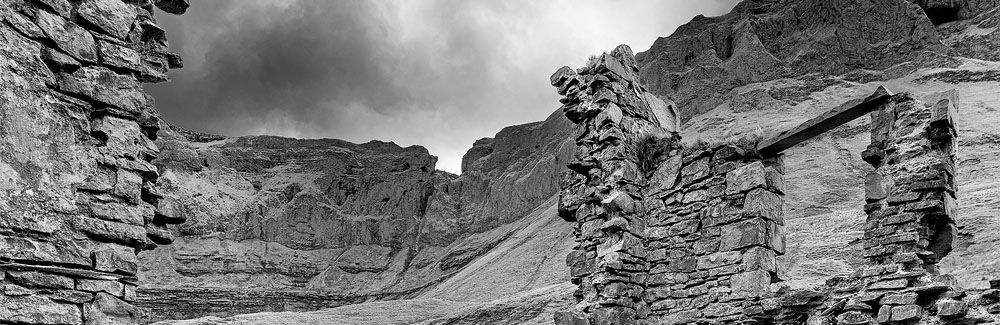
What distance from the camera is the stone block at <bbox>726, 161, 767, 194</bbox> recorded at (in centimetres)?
1093

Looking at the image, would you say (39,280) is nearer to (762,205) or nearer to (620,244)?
(620,244)

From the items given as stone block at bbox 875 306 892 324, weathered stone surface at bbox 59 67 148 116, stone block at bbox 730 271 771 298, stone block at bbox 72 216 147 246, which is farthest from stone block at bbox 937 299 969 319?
weathered stone surface at bbox 59 67 148 116

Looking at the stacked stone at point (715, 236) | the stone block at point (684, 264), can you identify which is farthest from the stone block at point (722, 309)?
the stone block at point (684, 264)

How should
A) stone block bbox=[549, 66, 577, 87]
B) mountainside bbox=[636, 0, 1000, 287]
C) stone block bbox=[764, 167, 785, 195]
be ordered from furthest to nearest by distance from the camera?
mountainside bbox=[636, 0, 1000, 287]
stone block bbox=[549, 66, 577, 87]
stone block bbox=[764, 167, 785, 195]

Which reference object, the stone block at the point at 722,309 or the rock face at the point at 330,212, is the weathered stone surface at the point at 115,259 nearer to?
the stone block at the point at 722,309

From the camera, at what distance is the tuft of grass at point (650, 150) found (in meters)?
12.4

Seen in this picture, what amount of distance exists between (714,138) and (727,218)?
1519mm

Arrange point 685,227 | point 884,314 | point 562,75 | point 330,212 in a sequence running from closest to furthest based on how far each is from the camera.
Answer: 1. point 884,314
2. point 685,227
3. point 562,75
4. point 330,212

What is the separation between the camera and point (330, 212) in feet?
325

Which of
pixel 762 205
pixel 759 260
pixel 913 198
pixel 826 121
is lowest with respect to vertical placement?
pixel 759 260

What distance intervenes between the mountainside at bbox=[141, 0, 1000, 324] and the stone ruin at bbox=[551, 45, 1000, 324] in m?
0.82

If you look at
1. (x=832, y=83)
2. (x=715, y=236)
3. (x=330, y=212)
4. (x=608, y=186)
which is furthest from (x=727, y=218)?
(x=330, y=212)

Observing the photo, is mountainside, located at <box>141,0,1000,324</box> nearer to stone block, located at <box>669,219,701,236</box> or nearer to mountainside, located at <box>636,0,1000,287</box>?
mountainside, located at <box>636,0,1000,287</box>

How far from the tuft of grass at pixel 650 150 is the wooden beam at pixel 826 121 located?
61.5 inches
